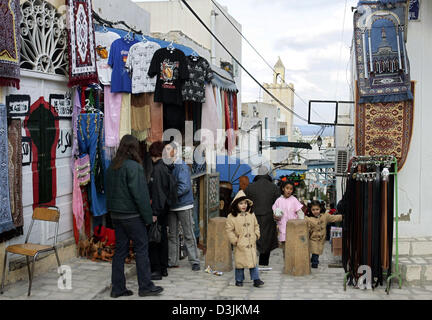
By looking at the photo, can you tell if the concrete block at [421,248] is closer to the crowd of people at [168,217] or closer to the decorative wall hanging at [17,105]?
the crowd of people at [168,217]

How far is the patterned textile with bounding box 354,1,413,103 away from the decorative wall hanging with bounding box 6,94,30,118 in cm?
447

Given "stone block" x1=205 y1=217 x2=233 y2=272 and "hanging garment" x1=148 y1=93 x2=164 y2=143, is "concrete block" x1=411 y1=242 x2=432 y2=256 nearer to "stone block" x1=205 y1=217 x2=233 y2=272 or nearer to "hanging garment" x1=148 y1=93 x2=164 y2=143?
"stone block" x1=205 y1=217 x2=233 y2=272

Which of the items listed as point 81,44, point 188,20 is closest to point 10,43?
point 81,44

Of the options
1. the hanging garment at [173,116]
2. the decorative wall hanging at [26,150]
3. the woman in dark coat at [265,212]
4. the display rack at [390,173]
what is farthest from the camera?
the hanging garment at [173,116]

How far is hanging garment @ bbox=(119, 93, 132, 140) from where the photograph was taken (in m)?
7.16

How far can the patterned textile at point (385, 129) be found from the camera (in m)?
6.30

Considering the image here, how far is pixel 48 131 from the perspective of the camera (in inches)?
251

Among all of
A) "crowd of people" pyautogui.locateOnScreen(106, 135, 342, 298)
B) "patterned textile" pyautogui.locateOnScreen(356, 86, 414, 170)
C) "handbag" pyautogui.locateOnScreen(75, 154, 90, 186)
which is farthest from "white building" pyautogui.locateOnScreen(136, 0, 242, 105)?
"patterned textile" pyautogui.locateOnScreen(356, 86, 414, 170)

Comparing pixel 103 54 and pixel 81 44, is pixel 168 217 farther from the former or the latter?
pixel 81 44

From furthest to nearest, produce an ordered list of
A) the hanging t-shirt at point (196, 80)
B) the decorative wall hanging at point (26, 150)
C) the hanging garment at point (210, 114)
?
the hanging garment at point (210, 114), the hanging t-shirt at point (196, 80), the decorative wall hanging at point (26, 150)

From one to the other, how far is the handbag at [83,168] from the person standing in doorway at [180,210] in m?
1.20

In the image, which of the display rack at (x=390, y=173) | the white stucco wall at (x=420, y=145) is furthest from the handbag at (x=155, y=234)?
the white stucco wall at (x=420, y=145)

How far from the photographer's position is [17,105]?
5.72 metres

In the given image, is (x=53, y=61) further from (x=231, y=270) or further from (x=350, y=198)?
(x=350, y=198)
